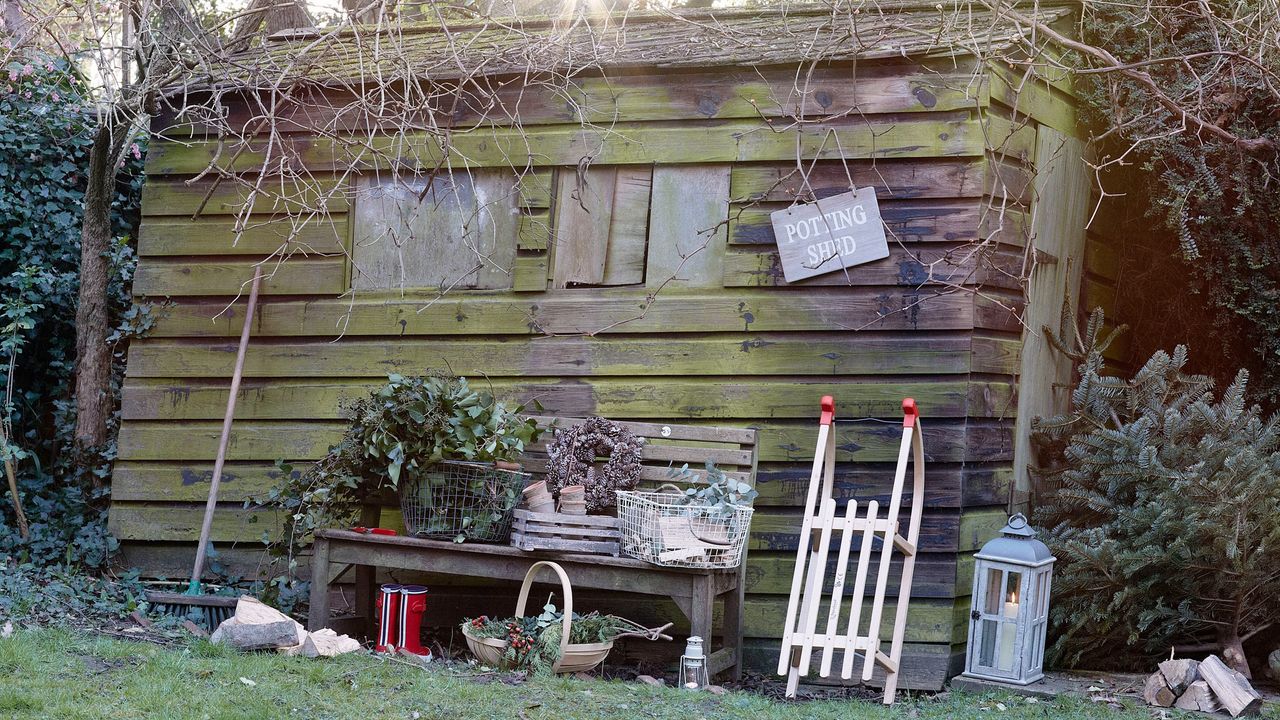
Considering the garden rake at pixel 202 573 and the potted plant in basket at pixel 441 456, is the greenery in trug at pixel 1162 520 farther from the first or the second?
the garden rake at pixel 202 573

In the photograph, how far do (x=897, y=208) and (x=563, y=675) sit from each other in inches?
103

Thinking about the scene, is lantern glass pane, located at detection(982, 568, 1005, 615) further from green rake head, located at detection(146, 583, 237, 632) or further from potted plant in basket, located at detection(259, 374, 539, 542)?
green rake head, located at detection(146, 583, 237, 632)

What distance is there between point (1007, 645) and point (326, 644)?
115 inches

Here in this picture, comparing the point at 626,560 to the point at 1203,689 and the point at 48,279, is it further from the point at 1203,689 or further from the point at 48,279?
the point at 48,279

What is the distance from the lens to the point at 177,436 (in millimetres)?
6301

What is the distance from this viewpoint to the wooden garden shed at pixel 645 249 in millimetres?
5316

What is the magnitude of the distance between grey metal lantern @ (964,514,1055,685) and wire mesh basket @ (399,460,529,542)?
2.08m

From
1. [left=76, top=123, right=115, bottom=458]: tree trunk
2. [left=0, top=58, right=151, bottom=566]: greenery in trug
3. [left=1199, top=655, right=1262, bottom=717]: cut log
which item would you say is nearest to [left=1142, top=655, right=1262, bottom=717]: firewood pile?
[left=1199, top=655, right=1262, bottom=717]: cut log

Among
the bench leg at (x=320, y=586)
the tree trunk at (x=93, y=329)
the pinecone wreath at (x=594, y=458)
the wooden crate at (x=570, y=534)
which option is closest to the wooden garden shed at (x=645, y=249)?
the pinecone wreath at (x=594, y=458)

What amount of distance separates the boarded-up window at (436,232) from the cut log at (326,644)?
1.91 meters

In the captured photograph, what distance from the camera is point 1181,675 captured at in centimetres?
472

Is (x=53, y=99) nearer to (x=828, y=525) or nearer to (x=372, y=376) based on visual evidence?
(x=372, y=376)

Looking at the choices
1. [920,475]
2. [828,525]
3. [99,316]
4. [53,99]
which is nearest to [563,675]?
[828,525]

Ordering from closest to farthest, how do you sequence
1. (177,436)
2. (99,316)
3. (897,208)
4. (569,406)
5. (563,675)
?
(563,675), (897,208), (569,406), (177,436), (99,316)
